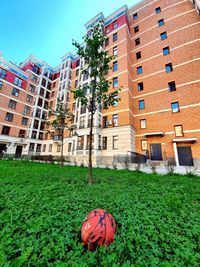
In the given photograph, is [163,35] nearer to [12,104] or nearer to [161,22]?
[161,22]

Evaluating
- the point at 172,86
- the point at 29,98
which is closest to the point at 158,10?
the point at 172,86

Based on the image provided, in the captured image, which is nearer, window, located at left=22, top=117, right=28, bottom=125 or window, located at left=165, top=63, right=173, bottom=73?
window, located at left=165, top=63, right=173, bottom=73

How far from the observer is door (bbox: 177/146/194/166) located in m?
15.0

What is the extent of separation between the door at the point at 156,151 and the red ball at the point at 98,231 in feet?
55.2

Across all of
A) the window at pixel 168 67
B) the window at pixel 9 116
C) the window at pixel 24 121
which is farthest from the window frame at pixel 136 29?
the window at pixel 9 116

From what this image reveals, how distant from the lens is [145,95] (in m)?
19.8

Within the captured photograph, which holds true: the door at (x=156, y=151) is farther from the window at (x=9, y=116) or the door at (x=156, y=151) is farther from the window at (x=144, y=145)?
the window at (x=9, y=116)

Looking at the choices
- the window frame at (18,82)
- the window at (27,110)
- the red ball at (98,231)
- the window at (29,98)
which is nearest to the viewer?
the red ball at (98,231)

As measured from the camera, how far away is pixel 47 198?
12.6 feet

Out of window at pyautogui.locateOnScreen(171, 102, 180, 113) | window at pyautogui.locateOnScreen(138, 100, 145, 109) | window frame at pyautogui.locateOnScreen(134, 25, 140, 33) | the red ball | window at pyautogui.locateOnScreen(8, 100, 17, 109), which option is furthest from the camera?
window at pyautogui.locateOnScreen(8, 100, 17, 109)

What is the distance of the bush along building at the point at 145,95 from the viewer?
16281 millimetres

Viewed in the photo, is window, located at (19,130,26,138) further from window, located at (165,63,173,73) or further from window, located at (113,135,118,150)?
window, located at (165,63,173,73)

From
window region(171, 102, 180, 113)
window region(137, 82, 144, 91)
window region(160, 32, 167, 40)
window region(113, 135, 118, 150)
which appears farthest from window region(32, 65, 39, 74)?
window region(171, 102, 180, 113)

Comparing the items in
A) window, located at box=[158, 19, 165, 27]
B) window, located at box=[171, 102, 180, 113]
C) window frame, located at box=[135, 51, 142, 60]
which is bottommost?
window, located at box=[171, 102, 180, 113]
